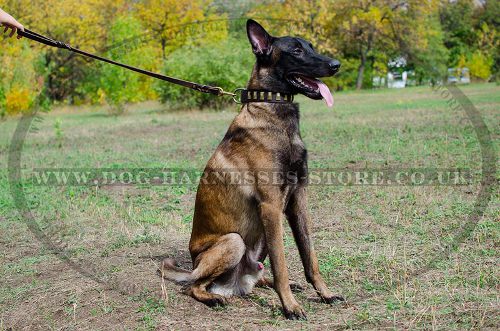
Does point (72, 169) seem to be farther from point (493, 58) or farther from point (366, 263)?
point (493, 58)

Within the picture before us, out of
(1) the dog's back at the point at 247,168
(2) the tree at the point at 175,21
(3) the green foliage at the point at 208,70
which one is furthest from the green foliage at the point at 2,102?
(1) the dog's back at the point at 247,168

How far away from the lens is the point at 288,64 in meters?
4.04

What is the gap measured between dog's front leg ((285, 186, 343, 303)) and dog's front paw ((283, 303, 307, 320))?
335mm

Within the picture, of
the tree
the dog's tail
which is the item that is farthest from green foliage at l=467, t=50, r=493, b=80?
the dog's tail

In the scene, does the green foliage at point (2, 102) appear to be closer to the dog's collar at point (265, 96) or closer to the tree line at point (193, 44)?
the tree line at point (193, 44)

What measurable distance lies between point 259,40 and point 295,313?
193 centimetres

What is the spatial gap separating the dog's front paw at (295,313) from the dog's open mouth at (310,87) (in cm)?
143

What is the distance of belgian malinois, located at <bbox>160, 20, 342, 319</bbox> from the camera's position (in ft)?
12.7

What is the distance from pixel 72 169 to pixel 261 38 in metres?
7.17

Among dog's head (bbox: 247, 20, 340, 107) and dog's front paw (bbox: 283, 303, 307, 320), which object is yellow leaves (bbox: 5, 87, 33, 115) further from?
dog's front paw (bbox: 283, 303, 307, 320)

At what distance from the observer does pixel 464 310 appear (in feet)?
11.7

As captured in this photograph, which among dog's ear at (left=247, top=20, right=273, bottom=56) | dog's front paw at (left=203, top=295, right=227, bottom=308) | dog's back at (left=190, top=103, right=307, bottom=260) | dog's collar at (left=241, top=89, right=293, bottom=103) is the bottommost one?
dog's front paw at (left=203, top=295, right=227, bottom=308)

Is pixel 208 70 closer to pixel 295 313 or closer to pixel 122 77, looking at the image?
pixel 122 77

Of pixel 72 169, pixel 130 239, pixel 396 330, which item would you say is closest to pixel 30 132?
pixel 72 169
